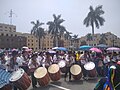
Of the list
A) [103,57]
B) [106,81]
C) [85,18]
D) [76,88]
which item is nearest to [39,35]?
[85,18]

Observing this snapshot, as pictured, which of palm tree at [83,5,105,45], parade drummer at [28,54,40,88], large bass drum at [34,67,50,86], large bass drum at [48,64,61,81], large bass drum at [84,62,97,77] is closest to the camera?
large bass drum at [34,67,50,86]

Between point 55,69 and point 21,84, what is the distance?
3069 mm

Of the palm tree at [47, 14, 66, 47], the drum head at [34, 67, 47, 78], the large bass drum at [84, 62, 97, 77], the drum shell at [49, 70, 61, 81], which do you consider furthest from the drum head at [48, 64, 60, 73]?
the palm tree at [47, 14, 66, 47]

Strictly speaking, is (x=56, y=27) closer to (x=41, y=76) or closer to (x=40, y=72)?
(x=40, y=72)

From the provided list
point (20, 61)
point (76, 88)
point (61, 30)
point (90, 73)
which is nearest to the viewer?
point (76, 88)

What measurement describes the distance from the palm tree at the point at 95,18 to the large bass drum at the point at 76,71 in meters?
36.6

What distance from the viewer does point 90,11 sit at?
50344mm

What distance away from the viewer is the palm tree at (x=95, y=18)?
48.6m

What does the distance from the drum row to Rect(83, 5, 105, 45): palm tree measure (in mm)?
36158

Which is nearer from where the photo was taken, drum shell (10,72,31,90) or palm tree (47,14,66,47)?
drum shell (10,72,31,90)

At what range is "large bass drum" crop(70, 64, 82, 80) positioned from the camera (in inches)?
491

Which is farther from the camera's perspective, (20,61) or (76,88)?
(20,61)

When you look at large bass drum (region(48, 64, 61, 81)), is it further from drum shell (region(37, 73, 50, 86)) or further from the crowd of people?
drum shell (region(37, 73, 50, 86))

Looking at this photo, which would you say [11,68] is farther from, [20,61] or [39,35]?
[39,35]
